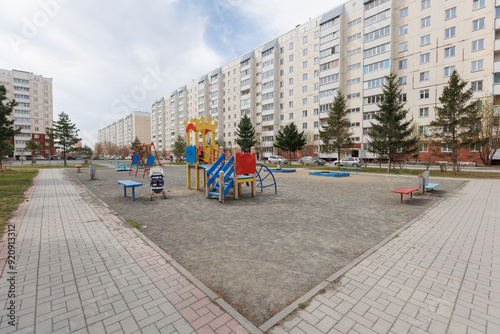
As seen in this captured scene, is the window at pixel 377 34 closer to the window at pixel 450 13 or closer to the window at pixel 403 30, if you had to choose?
the window at pixel 403 30

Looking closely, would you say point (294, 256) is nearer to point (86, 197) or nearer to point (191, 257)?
point (191, 257)

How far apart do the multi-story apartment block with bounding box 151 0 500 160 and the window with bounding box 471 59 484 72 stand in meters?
0.11

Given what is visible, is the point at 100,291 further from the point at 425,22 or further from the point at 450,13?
the point at 425,22

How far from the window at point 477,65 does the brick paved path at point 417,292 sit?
4257 centimetres

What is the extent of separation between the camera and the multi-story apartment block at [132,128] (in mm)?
134500

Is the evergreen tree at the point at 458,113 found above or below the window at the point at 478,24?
below

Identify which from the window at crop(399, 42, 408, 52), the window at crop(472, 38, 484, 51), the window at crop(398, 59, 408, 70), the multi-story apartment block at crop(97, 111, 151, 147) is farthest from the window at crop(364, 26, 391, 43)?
the multi-story apartment block at crop(97, 111, 151, 147)

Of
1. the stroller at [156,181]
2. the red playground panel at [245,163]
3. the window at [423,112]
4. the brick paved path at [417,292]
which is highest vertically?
the window at [423,112]

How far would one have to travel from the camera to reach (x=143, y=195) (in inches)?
436

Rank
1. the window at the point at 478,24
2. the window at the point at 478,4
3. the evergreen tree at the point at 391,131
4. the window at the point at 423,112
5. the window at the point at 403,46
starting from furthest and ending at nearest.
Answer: the window at the point at 403,46 < the window at the point at 423,112 < the window at the point at 478,24 < the window at the point at 478,4 < the evergreen tree at the point at 391,131

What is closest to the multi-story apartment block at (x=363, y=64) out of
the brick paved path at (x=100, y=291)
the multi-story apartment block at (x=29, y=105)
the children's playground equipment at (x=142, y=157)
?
the children's playground equipment at (x=142, y=157)

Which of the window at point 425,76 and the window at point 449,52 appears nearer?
the window at point 449,52

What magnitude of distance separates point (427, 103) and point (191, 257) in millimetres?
47664

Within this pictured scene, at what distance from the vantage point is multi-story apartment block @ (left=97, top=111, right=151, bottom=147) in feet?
441
